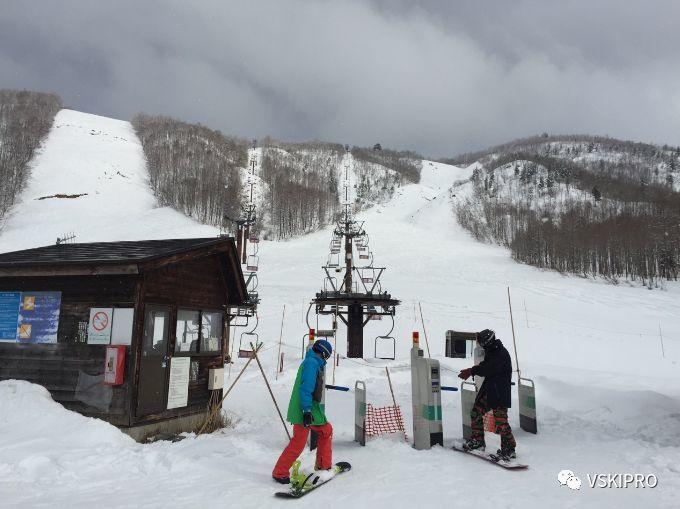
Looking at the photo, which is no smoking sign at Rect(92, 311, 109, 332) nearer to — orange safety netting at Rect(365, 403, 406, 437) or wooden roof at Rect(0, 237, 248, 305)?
wooden roof at Rect(0, 237, 248, 305)

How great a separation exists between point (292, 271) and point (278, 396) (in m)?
32.3

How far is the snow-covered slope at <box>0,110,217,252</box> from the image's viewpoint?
5700 cm

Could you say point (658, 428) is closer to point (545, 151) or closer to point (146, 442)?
point (146, 442)

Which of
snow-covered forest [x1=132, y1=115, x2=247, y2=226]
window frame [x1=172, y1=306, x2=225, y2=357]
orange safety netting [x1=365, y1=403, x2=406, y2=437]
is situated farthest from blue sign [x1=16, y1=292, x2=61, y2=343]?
snow-covered forest [x1=132, y1=115, x2=247, y2=226]

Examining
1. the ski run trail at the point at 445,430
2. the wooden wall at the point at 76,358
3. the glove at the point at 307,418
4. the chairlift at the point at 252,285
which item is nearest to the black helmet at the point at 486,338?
the ski run trail at the point at 445,430

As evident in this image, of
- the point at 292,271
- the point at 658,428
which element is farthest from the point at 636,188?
the point at 658,428

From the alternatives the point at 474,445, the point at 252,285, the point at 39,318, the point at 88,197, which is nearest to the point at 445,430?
the point at 474,445

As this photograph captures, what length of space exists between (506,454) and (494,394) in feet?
2.75

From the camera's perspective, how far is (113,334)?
8469 mm

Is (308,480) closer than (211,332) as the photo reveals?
Yes

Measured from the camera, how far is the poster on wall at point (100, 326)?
851 cm

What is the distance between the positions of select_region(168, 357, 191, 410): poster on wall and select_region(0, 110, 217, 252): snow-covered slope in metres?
49.6

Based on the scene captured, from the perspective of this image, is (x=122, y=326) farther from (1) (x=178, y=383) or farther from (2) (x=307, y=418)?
(2) (x=307, y=418)

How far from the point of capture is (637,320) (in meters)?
30.9
